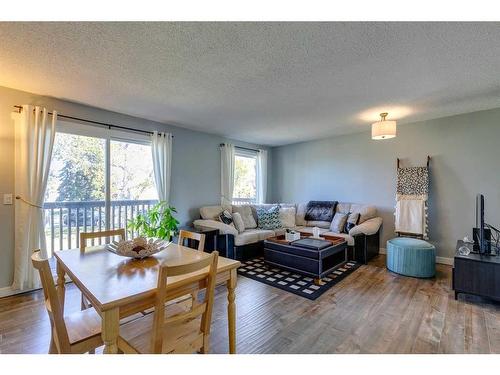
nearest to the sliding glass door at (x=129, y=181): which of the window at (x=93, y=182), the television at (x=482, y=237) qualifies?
the window at (x=93, y=182)

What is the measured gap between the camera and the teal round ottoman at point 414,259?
3203mm

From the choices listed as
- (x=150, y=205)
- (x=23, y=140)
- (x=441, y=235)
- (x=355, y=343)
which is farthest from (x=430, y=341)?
(x=23, y=140)

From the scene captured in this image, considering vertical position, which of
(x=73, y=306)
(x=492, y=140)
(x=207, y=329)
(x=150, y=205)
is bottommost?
(x=73, y=306)

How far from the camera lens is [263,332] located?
2.00 m

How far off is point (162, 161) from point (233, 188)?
1691mm

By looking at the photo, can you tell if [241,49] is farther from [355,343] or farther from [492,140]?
[492,140]

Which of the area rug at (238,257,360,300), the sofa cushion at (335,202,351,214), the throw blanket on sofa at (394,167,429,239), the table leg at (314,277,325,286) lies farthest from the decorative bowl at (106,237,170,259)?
the throw blanket on sofa at (394,167,429,239)

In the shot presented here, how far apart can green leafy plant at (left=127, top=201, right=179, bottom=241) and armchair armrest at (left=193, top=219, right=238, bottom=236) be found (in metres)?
0.47

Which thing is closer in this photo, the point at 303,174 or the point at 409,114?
the point at 409,114

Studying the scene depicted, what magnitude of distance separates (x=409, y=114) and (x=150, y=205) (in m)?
4.33

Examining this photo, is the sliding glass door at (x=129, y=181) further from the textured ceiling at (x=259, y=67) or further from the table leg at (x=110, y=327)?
the table leg at (x=110, y=327)

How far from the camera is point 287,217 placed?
16.1 feet

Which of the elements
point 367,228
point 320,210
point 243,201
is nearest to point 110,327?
point 367,228

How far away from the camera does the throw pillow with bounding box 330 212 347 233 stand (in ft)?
14.0
